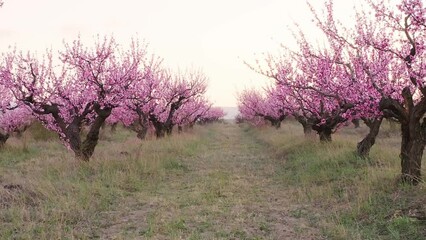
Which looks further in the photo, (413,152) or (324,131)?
(324,131)

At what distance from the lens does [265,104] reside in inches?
1615

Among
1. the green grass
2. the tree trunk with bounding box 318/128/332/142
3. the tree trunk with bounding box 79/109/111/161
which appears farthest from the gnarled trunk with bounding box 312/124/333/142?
the tree trunk with bounding box 79/109/111/161

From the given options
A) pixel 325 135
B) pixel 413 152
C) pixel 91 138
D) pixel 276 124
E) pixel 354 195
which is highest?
pixel 276 124

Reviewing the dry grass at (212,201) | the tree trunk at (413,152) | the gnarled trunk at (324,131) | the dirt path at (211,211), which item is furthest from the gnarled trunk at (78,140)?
the tree trunk at (413,152)

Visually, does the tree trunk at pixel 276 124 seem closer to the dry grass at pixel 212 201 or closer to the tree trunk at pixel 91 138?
the dry grass at pixel 212 201

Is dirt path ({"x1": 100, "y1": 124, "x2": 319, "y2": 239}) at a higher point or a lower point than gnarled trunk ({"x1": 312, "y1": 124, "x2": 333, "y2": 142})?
lower

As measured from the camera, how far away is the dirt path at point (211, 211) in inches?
277

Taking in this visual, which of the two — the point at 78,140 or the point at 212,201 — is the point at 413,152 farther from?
the point at 78,140

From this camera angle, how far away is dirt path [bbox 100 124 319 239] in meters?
7.04

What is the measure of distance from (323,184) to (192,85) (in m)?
20.9

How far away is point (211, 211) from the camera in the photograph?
8406 mm

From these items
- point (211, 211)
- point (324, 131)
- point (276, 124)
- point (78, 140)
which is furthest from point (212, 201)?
point (276, 124)

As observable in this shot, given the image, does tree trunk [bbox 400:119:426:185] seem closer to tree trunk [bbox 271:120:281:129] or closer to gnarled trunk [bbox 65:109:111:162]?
gnarled trunk [bbox 65:109:111:162]

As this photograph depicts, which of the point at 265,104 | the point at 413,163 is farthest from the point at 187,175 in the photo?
the point at 265,104
